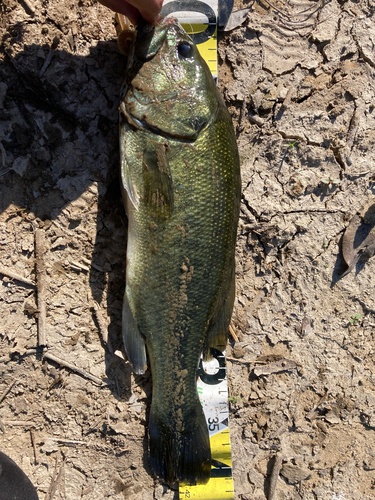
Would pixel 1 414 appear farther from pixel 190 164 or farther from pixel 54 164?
pixel 190 164

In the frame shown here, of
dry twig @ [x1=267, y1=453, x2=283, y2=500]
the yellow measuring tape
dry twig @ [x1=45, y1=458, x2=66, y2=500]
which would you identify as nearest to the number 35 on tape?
the yellow measuring tape

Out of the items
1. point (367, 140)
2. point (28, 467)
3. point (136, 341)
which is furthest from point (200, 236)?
point (28, 467)

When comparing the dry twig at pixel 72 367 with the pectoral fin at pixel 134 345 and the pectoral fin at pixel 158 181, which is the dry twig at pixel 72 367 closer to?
the pectoral fin at pixel 134 345

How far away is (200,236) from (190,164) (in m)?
0.45

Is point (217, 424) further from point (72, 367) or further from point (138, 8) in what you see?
point (138, 8)

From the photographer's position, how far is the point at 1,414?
2.41 m

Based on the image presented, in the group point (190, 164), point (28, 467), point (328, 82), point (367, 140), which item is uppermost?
point (328, 82)

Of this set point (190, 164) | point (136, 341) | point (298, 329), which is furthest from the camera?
point (298, 329)

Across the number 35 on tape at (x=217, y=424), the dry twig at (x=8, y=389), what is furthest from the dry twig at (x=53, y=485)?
the number 35 on tape at (x=217, y=424)

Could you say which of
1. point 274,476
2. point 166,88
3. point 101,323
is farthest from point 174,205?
point 274,476

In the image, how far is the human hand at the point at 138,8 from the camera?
6.09 ft

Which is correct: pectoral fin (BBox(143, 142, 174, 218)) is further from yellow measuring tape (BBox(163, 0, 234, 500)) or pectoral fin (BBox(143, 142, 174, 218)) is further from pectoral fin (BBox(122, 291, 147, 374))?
yellow measuring tape (BBox(163, 0, 234, 500))

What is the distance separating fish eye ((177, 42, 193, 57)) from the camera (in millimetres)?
2070

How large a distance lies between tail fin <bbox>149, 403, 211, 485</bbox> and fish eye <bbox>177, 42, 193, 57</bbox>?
240 cm
